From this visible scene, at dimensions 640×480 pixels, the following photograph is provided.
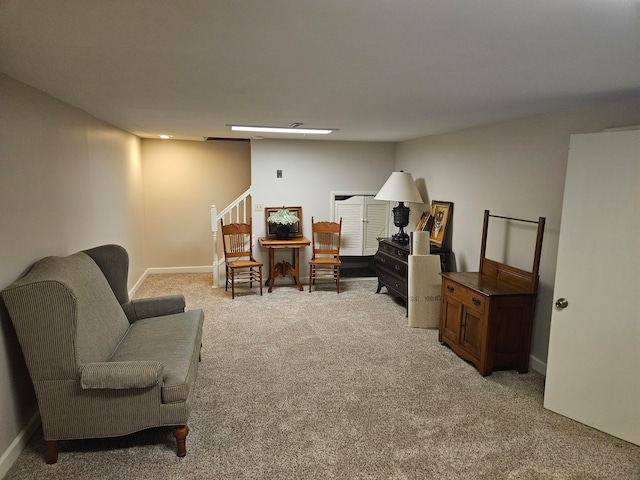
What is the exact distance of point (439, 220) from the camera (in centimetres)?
491

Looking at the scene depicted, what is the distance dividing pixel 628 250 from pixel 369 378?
1960 mm

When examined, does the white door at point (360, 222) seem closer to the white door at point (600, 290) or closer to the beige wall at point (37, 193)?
the beige wall at point (37, 193)

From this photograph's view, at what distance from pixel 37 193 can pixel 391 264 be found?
3.76 m

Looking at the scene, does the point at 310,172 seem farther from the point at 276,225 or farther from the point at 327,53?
the point at 327,53

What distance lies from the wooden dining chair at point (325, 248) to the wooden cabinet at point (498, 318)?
2419 mm

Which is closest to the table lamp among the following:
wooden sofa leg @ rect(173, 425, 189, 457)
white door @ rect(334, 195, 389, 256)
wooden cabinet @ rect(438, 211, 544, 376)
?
white door @ rect(334, 195, 389, 256)

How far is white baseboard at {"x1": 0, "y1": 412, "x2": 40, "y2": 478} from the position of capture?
2117mm

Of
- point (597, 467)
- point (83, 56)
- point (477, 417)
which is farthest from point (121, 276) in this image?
point (597, 467)

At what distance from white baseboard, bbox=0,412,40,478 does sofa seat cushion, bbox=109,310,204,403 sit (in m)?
0.58

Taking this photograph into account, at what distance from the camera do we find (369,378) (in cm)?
318

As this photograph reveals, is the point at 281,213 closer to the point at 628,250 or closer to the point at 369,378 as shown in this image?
the point at 369,378

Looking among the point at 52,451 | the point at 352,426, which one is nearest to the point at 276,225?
the point at 352,426

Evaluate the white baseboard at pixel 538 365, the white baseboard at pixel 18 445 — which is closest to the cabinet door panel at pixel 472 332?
the white baseboard at pixel 538 365

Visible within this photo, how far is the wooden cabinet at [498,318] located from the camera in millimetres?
3180
